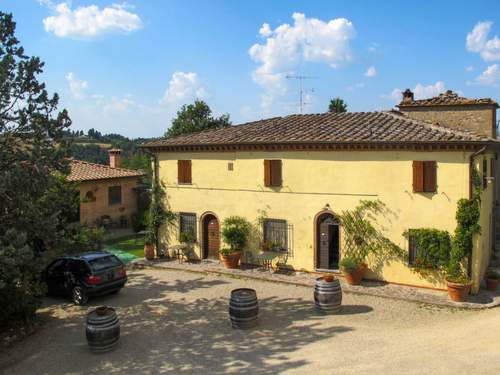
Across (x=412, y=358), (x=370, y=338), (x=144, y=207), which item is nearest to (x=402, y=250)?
(x=370, y=338)

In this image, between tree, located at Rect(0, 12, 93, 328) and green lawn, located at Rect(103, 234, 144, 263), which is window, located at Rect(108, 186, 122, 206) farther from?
tree, located at Rect(0, 12, 93, 328)

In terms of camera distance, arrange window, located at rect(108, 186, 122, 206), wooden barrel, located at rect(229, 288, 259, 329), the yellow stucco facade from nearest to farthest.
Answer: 1. wooden barrel, located at rect(229, 288, 259, 329)
2. the yellow stucco facade
3. window, located at rect(108, 186, 122, 206)

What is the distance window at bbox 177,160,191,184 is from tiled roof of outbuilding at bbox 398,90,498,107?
519 inches

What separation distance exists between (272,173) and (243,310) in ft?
25.6

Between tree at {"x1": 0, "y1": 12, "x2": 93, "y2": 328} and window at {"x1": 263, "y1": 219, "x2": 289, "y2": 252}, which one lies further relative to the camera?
window at {"x1": 263, "y1": 219, "x2": 289, "y2": 252}

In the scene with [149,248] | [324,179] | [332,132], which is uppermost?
[332,132]

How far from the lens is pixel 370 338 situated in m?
12.0

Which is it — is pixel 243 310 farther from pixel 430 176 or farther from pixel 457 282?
pixel 430 176

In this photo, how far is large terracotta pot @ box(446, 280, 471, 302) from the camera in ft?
48.8

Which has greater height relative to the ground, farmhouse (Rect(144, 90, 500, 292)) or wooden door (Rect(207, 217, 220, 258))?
farmhouse (Rect(144, 90, 500, 292))

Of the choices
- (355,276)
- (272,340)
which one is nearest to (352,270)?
(355,276)

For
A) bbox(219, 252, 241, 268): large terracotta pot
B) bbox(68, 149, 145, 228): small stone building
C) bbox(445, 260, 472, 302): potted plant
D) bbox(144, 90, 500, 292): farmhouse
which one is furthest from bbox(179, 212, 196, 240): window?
bbox(445, 260, 472, 302): potted plant

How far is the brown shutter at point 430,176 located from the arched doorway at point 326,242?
3.74 meters

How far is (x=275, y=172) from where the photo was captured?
19.4 metres
